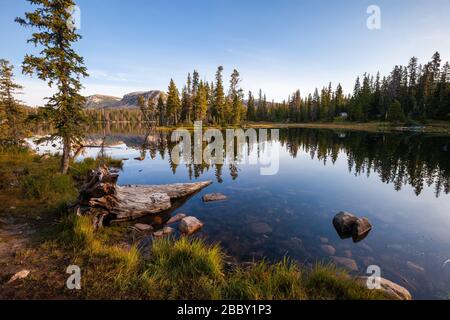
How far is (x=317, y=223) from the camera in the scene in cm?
920

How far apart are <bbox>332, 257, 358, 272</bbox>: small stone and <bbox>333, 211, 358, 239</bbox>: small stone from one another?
5.20ft

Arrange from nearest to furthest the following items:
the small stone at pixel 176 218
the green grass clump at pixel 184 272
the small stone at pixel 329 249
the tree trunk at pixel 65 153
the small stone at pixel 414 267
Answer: the green grass clump at pixel 184 272 → the small stone at pixel 414 267 → the small stone at pixel 329 249 → the small stone at pixel 176 218 → the tree trunk at pixel 65 153

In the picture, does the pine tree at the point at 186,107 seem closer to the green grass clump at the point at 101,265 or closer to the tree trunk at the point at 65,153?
Answer: the tree trunk at the point at 65,153

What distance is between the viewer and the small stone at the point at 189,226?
316 inches

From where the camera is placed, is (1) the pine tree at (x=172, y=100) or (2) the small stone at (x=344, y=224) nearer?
(2) the small stone at (x=344, y=224)

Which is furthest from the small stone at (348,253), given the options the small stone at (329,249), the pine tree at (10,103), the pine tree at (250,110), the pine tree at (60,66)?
the pine tree at (250,110)

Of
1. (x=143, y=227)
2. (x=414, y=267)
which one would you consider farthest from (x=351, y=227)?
(x=143, y=227)

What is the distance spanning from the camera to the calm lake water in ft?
22.2

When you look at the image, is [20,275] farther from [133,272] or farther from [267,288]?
[267,288]

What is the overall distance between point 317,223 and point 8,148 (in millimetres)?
23940

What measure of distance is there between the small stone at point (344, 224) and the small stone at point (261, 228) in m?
2.74

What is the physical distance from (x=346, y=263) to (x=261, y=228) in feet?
10.3
